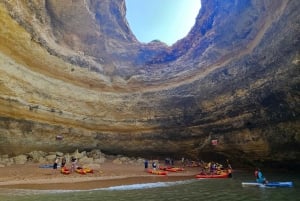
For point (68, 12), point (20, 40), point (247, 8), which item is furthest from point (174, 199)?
point (68, 12)

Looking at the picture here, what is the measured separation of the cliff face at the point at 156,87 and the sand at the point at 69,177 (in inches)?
161

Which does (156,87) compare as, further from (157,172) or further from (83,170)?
(83,170)

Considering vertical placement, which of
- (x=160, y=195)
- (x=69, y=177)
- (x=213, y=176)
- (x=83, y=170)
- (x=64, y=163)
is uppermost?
(x=64, y=163)

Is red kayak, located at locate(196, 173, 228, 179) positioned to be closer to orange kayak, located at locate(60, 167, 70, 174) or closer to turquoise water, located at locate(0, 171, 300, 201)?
turquoise water, located at locate(0, 171, 300, 201)

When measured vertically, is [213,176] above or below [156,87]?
below

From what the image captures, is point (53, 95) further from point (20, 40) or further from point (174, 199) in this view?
point (174, 199)

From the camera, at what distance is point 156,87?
35594mm

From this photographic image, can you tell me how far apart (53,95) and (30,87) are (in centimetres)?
251

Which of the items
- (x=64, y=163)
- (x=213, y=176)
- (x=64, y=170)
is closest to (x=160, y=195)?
(x=213, y=176)

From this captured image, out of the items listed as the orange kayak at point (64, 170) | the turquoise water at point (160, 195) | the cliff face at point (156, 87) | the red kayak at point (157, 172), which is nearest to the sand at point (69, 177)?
the orange kayak at point (64, 170)

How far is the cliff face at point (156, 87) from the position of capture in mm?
25688

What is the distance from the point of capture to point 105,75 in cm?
3644

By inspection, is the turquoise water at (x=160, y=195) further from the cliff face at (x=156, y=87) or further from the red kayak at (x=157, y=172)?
the red kayak at (x=157, y=172)

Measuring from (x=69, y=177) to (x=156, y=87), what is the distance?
14926 mm
